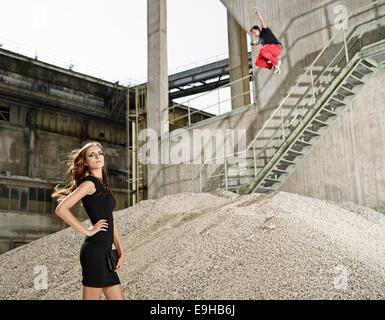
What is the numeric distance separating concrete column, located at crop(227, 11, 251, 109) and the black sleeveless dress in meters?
14.0

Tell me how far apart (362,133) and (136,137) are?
12.4m

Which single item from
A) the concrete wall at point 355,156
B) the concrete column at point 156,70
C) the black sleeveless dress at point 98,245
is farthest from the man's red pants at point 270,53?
the black sleeveless dress at point 98,245

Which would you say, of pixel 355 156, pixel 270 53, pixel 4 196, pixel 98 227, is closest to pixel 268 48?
pixel 270 53

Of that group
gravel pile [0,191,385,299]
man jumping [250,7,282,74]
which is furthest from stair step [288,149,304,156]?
man jumping [250,7,282,74]

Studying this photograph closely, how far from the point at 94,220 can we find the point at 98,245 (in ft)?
0.61

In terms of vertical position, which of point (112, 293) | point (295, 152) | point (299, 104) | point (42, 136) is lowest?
point (112, 293)

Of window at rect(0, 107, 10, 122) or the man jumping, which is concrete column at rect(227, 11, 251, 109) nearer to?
the man jumping

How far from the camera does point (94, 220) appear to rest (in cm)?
292

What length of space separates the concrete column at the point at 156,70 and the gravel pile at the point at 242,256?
626 centimetres

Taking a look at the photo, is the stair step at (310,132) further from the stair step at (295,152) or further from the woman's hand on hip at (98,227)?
the woman's hand on hip at (98,227)

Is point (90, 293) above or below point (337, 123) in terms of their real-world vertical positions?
below

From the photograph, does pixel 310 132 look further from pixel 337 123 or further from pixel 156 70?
pixel 156 70

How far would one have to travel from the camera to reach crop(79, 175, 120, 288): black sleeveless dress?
2785mm
